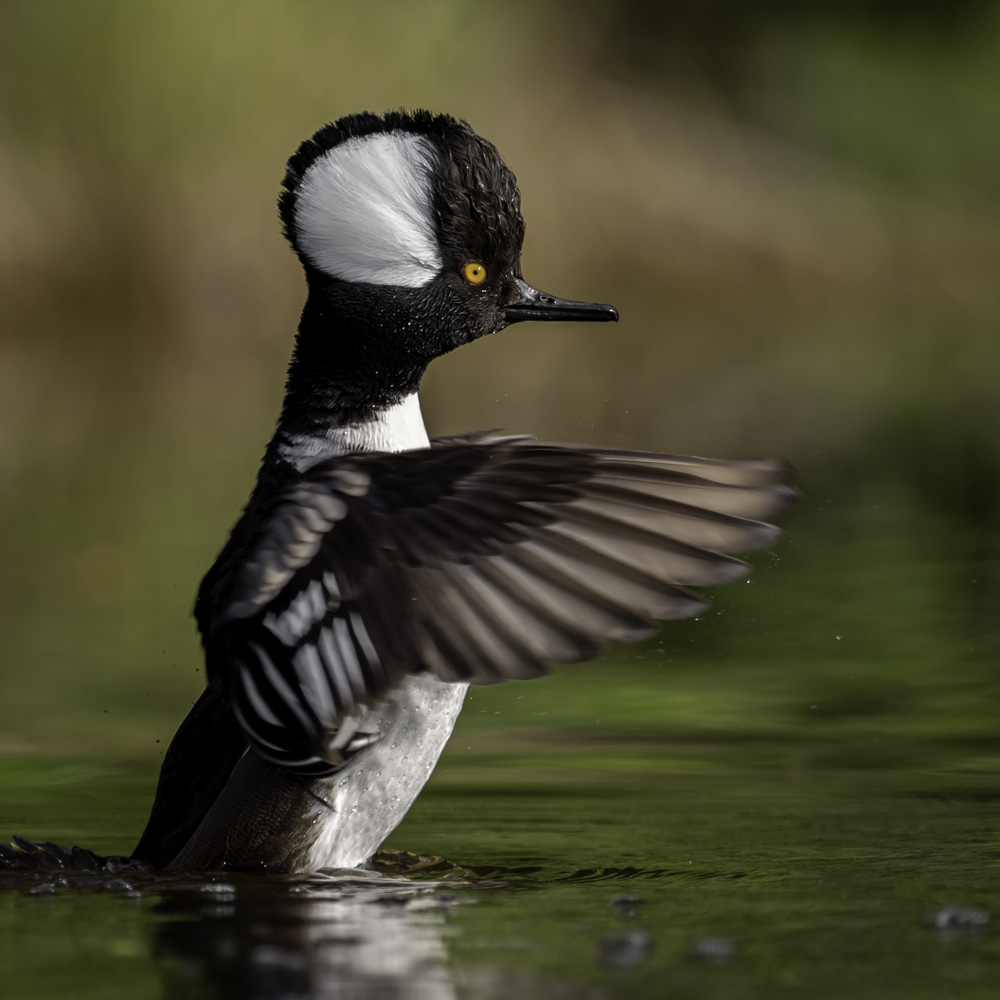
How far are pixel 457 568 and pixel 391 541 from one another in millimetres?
161

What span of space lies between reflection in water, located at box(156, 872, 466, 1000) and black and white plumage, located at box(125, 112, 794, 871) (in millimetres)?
258

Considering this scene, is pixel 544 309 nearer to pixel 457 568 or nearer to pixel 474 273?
pixel 474 273

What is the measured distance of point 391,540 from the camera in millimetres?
3449

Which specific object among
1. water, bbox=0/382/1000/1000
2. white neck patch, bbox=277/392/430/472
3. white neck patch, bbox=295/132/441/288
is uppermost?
white neck patch, bbox=295/132/441/288

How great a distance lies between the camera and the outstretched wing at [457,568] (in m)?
3.21

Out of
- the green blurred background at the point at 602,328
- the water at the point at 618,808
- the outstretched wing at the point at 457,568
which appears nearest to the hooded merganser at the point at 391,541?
the outstretched wing at the point at 457,568

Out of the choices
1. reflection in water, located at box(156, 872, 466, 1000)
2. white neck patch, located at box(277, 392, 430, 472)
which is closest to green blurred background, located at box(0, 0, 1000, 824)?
white neck patch, located at box(277, 392, 430, 472)

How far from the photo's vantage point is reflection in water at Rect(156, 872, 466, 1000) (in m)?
2.84

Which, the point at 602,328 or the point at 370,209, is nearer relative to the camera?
the point at 370,209

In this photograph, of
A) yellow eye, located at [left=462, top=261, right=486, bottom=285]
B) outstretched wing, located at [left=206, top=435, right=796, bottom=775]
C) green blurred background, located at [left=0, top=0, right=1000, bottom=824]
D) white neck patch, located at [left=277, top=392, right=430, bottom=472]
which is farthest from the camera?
green blurred background, located at [left=0, top=0, right=1000, bottom=824]

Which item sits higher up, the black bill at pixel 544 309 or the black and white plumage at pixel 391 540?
the black bill at pixel 544 309

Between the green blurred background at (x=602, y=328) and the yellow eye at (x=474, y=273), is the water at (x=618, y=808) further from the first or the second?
the yellow eye at (x=474, y=273)

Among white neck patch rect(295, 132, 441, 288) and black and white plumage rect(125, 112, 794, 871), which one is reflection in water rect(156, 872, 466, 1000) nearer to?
black and white plumage rect(125, 112, 794, 871)

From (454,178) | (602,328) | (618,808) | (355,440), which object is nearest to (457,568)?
(355,440)
